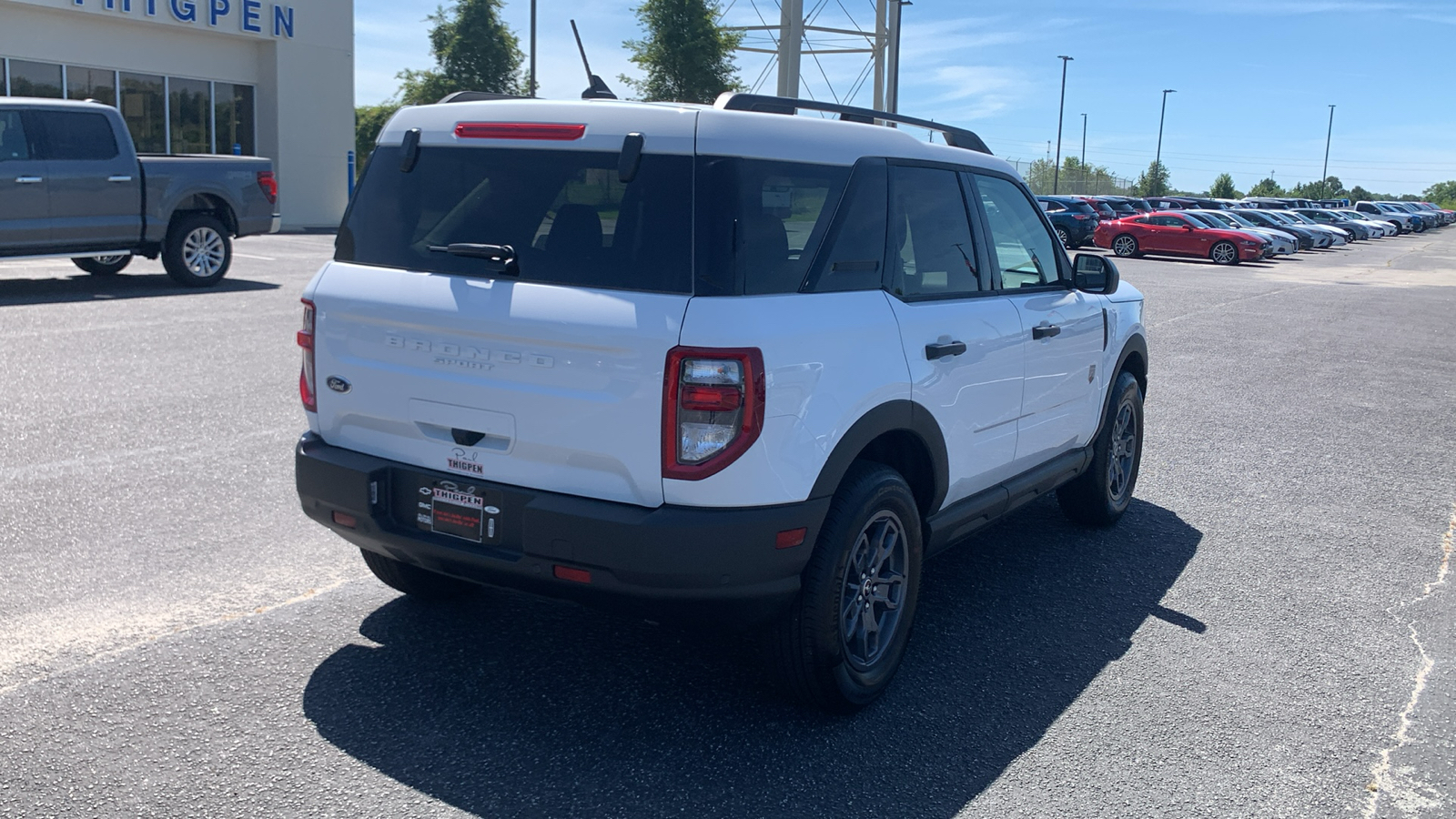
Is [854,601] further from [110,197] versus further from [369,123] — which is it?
[369,123]

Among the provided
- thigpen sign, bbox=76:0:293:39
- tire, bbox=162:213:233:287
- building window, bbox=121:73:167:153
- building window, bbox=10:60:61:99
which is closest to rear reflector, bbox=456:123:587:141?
tire, bbox=162:213:233:287

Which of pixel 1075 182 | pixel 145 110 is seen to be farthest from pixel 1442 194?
pixel 145 110

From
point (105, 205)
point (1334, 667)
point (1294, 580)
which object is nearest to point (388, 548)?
point (1334, 667)

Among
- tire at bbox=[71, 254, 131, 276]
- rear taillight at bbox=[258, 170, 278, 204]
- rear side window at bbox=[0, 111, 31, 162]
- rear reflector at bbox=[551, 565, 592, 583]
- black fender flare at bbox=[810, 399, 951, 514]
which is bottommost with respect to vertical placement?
rear reflector at bbox=[551, 565, 592, 583]

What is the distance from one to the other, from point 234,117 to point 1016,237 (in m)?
28.5

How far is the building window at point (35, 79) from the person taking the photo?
2503 centimetres

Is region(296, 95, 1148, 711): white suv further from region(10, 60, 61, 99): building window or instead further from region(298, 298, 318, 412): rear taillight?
region(10, 60, 61, 99): building window

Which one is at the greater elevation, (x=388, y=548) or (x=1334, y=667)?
(x=388, y=548)

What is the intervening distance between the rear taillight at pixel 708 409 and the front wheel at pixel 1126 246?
34.1 metres

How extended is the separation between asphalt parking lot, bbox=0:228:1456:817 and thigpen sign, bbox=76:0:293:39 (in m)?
22.3

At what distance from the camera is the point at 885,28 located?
49156 millimetres

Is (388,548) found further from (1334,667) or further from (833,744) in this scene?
(1334,667)

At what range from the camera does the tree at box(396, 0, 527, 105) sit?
44.4 metres

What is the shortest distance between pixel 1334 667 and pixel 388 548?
3343mm
